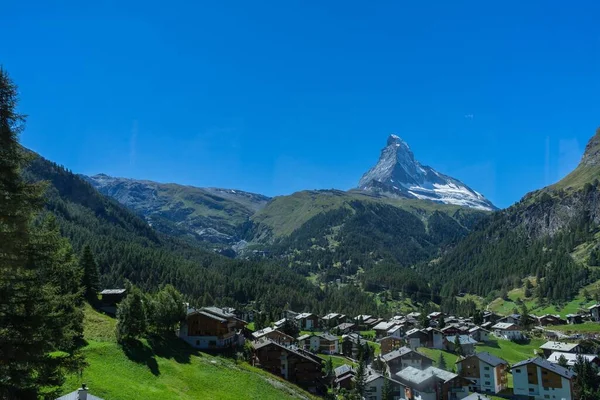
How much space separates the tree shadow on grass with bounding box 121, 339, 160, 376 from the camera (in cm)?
5850

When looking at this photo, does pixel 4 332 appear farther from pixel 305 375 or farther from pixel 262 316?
pixel 262 316

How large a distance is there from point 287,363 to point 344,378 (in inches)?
663

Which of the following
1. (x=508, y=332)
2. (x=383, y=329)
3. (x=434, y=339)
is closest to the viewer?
(x=434, y=339)

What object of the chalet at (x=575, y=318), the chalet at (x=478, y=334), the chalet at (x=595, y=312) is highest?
the chalet at (x=595, y=312)

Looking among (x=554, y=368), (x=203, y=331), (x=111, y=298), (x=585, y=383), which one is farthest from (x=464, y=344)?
(x=111, y=298)

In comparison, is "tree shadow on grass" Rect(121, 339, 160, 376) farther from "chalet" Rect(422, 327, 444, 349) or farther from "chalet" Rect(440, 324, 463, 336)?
"chalet" Rect(440, 324, 463, 336)

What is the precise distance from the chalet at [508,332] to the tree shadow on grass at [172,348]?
123851mm

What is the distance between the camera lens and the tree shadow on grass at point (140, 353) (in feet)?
192

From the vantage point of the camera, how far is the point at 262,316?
143m

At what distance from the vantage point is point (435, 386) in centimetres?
9638

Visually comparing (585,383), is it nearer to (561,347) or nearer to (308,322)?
(561,347)

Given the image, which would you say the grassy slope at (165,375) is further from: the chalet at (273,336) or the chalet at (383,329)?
the chalet at (383,329)

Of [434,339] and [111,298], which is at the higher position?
[111,298]

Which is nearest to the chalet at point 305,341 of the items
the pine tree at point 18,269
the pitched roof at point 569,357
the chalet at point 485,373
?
the chalet at point 485,373
